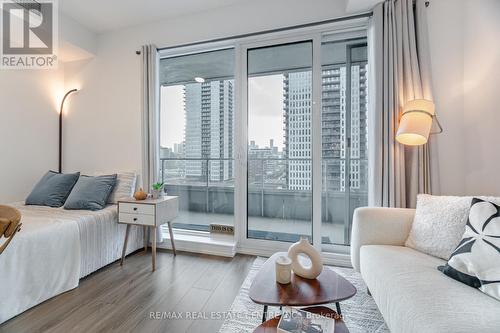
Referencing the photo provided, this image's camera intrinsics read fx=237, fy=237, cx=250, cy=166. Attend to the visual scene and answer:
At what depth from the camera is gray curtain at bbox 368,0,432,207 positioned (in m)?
2.02

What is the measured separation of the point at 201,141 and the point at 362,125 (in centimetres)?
202

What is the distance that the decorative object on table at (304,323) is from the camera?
2.99 ft

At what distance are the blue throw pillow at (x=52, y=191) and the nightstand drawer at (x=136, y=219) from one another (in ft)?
2.65

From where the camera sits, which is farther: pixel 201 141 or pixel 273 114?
pixel 201 141

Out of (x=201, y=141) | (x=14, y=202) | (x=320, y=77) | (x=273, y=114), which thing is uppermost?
(x=320, y=77)

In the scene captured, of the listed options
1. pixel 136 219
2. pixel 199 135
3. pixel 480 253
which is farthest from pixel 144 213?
pixel 480 253

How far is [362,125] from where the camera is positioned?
256 centimetres

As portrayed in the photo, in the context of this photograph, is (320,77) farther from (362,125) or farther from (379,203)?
(379,203)

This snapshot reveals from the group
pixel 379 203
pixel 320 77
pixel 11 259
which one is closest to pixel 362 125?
pixel 320 77

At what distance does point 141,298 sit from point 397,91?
2708 mm

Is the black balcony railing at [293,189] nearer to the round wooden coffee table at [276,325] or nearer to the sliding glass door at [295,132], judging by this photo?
the sliding glass door at [295,132]

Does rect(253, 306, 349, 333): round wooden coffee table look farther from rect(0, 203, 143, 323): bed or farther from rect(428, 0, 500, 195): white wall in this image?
rect(0, 203, 143, 323): bed

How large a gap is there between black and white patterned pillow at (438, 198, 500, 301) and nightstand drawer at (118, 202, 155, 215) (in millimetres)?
2247

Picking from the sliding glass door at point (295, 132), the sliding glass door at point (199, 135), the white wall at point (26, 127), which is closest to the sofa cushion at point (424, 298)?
the sliding glass door at point (295, 132)
